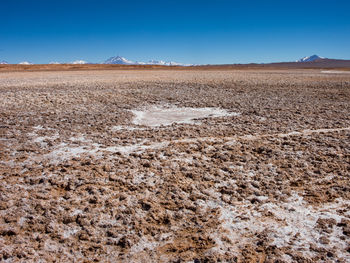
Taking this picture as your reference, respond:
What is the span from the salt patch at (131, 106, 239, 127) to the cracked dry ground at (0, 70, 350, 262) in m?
0.63

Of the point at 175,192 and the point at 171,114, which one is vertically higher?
the point at 171,114

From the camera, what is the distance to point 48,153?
16.2 ft

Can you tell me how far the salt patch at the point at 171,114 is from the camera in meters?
7.44

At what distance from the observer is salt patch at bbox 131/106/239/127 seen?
293 inches

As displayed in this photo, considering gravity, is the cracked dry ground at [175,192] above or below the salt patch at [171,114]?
below

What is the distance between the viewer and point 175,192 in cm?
361

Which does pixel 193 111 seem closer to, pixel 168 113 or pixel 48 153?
pixel 168 113

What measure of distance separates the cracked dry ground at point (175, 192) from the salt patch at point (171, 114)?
25.0 inches

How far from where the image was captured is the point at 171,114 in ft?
27.5

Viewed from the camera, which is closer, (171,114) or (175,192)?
(175,192)

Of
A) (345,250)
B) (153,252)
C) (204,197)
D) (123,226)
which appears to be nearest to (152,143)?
(204,197)

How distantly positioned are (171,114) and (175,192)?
4945 mm

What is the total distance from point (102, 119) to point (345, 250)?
6.08m

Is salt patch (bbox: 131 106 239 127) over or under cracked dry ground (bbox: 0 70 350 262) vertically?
over
